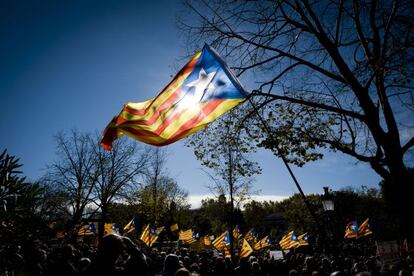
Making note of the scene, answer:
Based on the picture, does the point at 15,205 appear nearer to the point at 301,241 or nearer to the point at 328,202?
the point at 328,202

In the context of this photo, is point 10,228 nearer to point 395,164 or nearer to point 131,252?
point 131,252

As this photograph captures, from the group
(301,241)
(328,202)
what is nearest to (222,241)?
(301,241)

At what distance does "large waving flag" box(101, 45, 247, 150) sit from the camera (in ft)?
18.9

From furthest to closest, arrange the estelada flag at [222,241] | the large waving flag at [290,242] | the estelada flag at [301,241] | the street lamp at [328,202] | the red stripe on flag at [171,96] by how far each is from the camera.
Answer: the estelada flag at [301,241] → the large waving flag at [290,242] → the estelada flag at [222,241] → the street lamp at [328,202] → the red stripe on flag at [171,96]

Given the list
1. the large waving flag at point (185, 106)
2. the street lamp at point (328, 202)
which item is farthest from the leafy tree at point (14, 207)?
the street lamp at point (328, 202)

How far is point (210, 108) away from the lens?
586 cm

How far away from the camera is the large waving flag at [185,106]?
18.9 ft

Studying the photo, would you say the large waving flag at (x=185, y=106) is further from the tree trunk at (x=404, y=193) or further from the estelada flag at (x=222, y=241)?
the estelada flag at (x=222, y=241)

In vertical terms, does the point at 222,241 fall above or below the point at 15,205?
below

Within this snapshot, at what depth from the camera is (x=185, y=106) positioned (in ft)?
20.3

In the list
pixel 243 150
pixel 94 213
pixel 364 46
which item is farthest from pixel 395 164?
pixel 94 213

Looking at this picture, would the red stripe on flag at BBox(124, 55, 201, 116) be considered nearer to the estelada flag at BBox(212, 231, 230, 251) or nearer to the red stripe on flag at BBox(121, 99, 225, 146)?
the red stripe on flag at BBox(121, 99, 225, 146)

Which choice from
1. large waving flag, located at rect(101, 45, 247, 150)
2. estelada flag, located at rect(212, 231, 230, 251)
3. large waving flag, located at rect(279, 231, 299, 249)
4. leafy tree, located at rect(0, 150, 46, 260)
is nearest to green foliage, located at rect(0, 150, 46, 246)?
leafy tree, located at rect(0, 150, 46, 260)

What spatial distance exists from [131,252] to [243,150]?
773 centimetres
